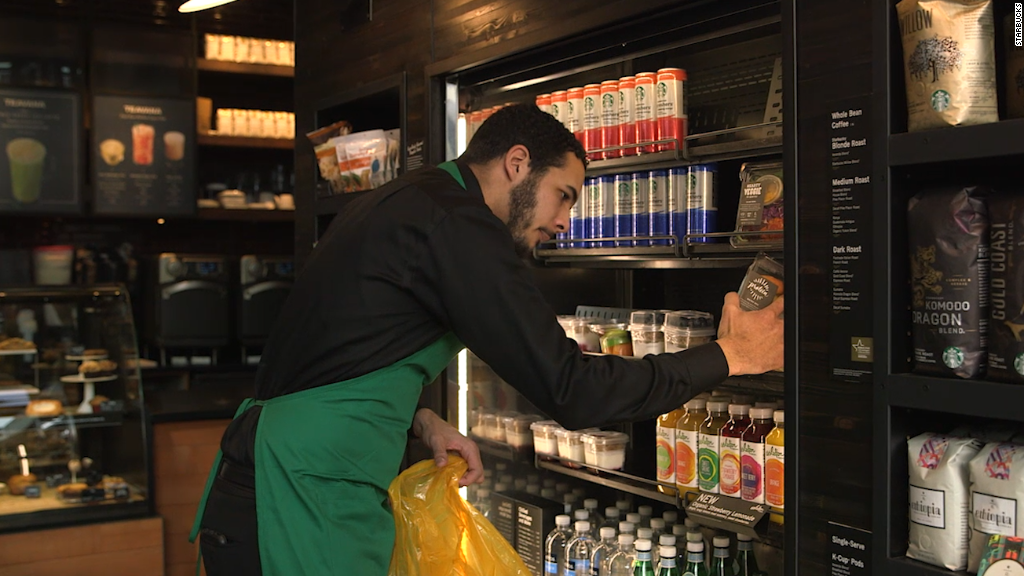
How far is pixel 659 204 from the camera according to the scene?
2500 mm

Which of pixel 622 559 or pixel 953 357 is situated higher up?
pixel 953 357

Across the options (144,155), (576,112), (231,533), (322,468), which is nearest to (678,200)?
(576,112)

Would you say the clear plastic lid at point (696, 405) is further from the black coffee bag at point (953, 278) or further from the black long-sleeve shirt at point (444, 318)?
the black coffee bag at point (953, 278)

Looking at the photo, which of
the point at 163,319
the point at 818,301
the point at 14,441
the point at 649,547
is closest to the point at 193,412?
the point at 14,441

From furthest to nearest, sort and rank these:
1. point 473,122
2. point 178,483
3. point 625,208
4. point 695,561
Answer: point 178,483 < point 473,122 < point 625,208 < point 695,561

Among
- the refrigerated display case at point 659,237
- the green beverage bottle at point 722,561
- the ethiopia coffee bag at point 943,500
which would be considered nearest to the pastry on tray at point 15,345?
the refrigerated display case at point 659,237

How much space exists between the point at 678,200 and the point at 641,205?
14 cm

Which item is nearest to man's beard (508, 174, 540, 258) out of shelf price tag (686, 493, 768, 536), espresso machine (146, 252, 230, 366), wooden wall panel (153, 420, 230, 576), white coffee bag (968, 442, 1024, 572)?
shelf price tag (686, 493, 768, 536)

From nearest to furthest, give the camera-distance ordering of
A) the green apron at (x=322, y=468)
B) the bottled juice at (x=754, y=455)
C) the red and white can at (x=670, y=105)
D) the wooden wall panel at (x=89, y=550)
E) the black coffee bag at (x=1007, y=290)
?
the black coffee bag at (x=1007, y=290)
the green apron at (x=322, y=468)
the bottled juice at (x=754, y=455)
the red and white can at (x=670, y=105)
the wooden wall panel at (x=89, y=550)

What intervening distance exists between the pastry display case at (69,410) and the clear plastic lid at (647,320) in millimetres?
2188

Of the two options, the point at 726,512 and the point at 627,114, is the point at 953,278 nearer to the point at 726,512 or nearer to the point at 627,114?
the point at 726,512

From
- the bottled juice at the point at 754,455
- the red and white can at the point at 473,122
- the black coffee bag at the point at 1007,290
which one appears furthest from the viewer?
the red and white can at the point at 473,122

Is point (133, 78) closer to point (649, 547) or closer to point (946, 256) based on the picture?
point (649, 547)

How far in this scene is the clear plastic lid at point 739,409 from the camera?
2.34 metres
